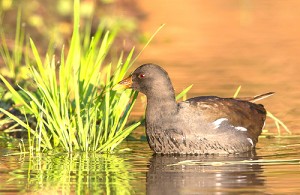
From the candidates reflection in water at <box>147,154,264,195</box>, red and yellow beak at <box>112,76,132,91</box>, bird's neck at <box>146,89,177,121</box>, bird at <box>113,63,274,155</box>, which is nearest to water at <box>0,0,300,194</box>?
reflection in water at <box>147,154,264,195</box>

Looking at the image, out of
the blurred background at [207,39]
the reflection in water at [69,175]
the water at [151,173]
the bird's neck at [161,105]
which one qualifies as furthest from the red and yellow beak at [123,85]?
the blurred background at [207,39]

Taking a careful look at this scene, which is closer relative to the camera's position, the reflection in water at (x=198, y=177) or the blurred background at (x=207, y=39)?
the reflection in water at (x=198, y=177)

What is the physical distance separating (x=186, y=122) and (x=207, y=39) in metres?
12.4

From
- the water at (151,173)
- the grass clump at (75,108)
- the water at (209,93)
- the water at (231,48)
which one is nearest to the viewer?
the water at (151,173)

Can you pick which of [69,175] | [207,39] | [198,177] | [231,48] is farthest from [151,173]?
[207,39]

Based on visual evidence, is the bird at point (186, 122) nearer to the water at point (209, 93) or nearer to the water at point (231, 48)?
the water at point (209, 93)

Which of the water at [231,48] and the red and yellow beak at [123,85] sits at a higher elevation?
the water at [231,48]

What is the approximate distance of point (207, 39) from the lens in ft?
80.5

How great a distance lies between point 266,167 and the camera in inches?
441

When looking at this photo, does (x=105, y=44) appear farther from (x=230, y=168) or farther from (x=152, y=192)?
(x=152, y=192)

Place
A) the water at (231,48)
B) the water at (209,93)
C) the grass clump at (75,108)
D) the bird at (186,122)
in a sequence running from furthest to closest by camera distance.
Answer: the water at (231,48) → the bird at (186,122) → the grass clump at (75,108) → the water at (209,93)

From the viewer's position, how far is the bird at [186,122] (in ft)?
40.1

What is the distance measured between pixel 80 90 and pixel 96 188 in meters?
2.89

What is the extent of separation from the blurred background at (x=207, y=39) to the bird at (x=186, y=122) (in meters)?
1.37
